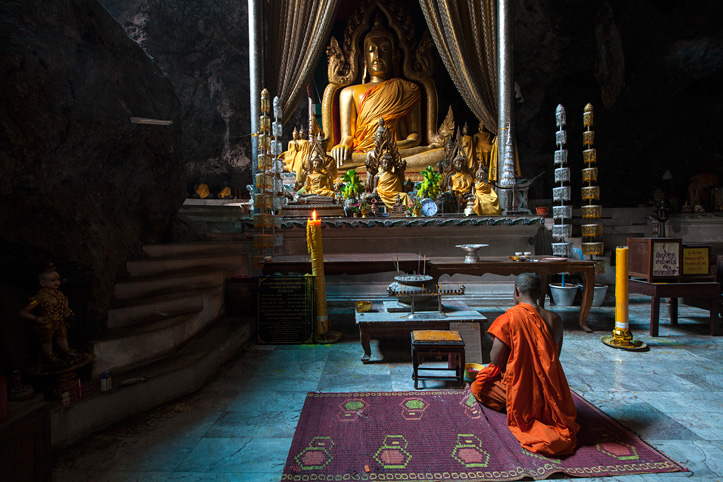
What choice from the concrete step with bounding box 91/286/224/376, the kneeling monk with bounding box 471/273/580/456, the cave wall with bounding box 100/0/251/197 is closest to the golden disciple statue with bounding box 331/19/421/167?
the cave wall with bounding box 100/0/251/197

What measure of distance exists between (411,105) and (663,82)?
22.6ft

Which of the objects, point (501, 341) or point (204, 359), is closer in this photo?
point (501, 341)

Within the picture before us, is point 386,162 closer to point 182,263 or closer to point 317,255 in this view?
point 317,255

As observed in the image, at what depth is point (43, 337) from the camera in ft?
8.26

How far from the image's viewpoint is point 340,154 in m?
10.1

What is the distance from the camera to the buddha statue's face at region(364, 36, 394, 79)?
34.9 feet

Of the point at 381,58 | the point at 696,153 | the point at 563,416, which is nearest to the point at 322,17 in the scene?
the point at 381,58

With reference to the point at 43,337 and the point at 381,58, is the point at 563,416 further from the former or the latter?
the point at 381,58

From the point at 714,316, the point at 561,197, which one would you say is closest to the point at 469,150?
the point at 561,197

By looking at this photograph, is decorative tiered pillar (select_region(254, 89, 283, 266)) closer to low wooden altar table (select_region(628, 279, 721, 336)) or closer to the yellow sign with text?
low wooden altar table (select_region(628, 279, 721, 336))

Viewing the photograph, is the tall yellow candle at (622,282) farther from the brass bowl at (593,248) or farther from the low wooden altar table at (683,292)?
the brass bowl at (593,248)

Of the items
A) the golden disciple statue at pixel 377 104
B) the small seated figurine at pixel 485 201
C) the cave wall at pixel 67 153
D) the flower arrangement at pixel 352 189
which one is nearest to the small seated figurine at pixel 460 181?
the small seated figurine at pixel 485 201

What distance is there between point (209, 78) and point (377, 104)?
5374 millimetres

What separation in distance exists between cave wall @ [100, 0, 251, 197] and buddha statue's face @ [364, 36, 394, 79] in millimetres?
3784
